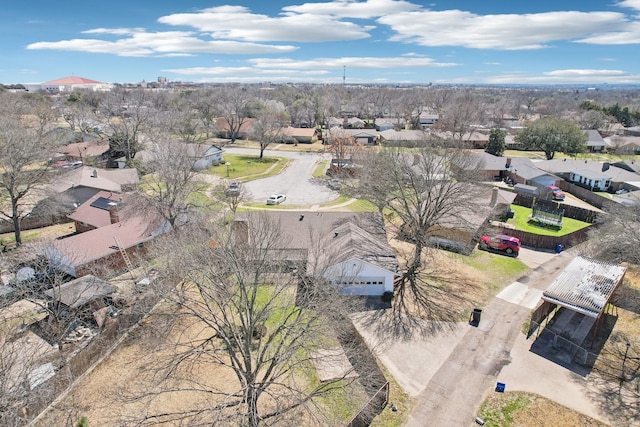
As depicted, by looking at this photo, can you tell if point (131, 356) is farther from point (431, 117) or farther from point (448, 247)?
point (431, 117)

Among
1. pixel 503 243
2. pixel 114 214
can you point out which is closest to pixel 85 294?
pixel 114 214

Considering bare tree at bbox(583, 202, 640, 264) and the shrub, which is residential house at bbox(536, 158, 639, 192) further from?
the shrub

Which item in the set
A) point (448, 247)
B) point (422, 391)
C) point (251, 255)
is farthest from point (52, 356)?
point (448, 247)

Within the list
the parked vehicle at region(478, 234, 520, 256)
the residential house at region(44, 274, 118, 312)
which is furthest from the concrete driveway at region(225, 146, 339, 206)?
the residential house at region(44, 274, 118, 312)

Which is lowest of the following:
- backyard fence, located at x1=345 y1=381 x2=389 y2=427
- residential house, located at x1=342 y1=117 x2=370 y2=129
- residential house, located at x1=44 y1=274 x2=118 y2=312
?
backyard fence, located at x1=345 y1=381 x2=389 y2=427

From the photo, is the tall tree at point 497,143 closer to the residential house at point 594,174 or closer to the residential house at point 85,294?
the residential house at point 594,174

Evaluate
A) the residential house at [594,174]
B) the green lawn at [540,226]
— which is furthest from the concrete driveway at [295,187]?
the residential house at [594,174]
